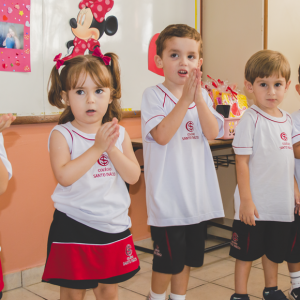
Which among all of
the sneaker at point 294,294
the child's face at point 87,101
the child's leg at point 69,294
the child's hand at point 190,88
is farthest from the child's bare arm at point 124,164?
the sneaker at point 294,294

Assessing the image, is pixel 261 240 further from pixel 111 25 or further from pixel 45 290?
pixel 111 25

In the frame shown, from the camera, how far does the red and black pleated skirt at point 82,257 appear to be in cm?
116

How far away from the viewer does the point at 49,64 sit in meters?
1.99

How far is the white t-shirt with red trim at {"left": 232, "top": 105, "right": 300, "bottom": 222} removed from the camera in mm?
1574

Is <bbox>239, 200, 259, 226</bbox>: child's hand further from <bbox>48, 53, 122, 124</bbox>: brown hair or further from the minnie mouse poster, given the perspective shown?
the minnie mouse poster

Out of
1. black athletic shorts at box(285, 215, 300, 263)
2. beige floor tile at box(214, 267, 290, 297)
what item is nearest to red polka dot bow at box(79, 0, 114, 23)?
black athletic shorts at box(285, 215, 300, 263)

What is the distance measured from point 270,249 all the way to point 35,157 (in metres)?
1.28

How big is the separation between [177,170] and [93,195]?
0.40 metres

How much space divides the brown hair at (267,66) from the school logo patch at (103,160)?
2.71ft

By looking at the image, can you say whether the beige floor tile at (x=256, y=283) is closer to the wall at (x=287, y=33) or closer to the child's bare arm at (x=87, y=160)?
the wall at (x=287, y=33)

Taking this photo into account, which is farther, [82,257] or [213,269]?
[213,269]

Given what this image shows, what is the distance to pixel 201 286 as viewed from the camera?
6.63 ft

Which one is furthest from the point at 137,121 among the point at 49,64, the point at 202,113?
the point at 202,113

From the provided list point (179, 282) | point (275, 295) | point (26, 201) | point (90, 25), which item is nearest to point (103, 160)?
point (179, 282)
